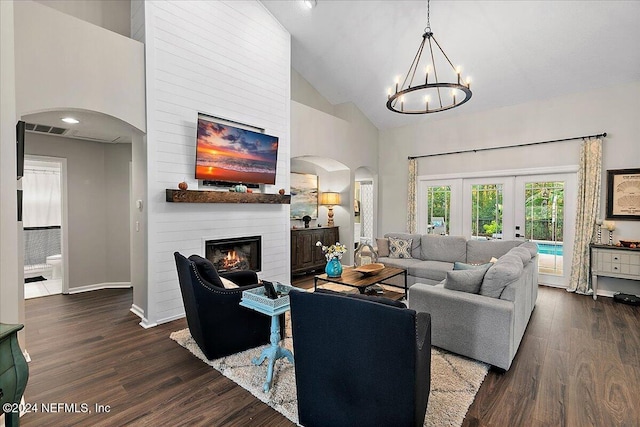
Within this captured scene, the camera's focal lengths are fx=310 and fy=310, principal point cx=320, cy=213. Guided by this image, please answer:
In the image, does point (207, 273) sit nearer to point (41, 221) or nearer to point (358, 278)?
point (358, 278)

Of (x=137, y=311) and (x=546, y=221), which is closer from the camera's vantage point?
(x=137, y=311)

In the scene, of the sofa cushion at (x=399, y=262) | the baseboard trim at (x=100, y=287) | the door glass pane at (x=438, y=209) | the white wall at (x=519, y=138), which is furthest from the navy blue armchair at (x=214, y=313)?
the white wall at (x=519, y=138)

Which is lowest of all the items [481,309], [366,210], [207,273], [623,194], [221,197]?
[481,309]

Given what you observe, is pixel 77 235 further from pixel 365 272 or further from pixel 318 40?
pixel 318 40

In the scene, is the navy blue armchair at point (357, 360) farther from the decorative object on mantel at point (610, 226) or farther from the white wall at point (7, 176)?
the decorative object on mantel at point (610, 226)

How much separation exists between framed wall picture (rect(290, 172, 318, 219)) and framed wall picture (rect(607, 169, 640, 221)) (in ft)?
17.6

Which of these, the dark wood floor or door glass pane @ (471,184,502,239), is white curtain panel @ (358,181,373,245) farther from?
the dark wood floor

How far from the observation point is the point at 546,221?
5.61m

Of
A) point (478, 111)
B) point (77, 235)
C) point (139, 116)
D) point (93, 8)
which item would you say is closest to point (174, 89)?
point (139, 116)

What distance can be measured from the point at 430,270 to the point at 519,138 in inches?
124

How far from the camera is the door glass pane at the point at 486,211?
20.0 ft

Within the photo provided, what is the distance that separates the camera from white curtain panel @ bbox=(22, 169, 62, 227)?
6.55 m

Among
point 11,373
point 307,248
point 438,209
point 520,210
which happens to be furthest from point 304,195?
point 11,373

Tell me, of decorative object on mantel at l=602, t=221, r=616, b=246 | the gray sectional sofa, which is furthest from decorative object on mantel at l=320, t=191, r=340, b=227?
decorative object on mantel at l=602, t=221, r=616, b=246
